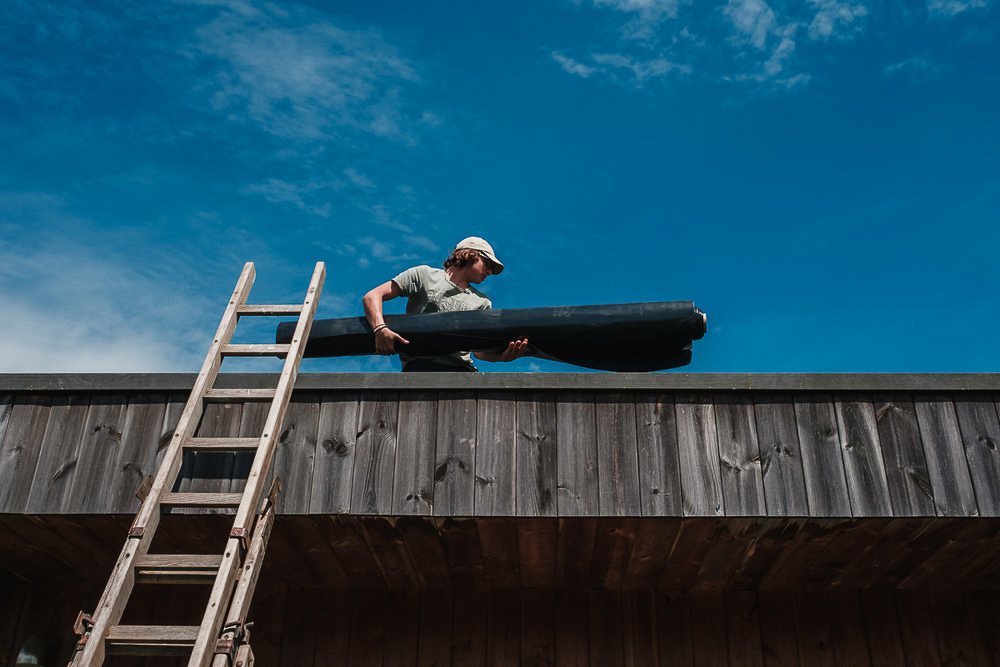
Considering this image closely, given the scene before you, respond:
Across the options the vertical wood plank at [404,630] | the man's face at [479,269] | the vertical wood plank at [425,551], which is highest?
the man's face at [479,269]

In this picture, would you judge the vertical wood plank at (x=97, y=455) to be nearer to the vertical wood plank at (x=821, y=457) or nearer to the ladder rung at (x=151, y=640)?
the ladder rung at (x=151, y=640)

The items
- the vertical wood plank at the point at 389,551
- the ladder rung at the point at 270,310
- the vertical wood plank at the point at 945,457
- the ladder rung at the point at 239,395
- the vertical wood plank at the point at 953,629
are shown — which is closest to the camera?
the vertical wood plank at the point at 945,457

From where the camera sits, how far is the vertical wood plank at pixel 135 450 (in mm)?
3818

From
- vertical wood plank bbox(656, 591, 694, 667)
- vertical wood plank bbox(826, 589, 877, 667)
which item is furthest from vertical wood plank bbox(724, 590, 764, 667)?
vertical wood plank bbox(826, 589, 877, 667)

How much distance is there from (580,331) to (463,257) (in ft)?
3.18

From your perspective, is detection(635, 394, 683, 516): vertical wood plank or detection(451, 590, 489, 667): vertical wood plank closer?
detection(635, 394, 683, 516): vertical wood plank

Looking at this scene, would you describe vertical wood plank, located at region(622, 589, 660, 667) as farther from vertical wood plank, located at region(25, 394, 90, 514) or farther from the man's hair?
vertical wood plank, located at region(25, 394, 90, 514)

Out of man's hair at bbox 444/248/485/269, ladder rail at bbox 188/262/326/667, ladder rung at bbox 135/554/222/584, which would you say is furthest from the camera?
man's hair at bbox 444/248/485/269

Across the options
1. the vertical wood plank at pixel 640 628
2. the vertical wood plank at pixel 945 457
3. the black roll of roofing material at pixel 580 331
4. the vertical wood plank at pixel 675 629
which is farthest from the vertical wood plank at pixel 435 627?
the vertical wood plank at pixel 945 457

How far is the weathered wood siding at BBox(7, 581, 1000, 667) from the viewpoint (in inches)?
181

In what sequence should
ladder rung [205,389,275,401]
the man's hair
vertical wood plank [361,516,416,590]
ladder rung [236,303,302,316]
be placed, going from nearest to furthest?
1. ladder rung [205,389,275,401]
2. vertical wood plank [361,516,416,590]
3. ladder rung [236,303,302,316]
4. the man's hair

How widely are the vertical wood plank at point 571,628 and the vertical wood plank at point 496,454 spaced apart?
1.32 meters

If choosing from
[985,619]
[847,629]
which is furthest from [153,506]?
[985,619]

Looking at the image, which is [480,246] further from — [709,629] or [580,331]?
[709,629]
